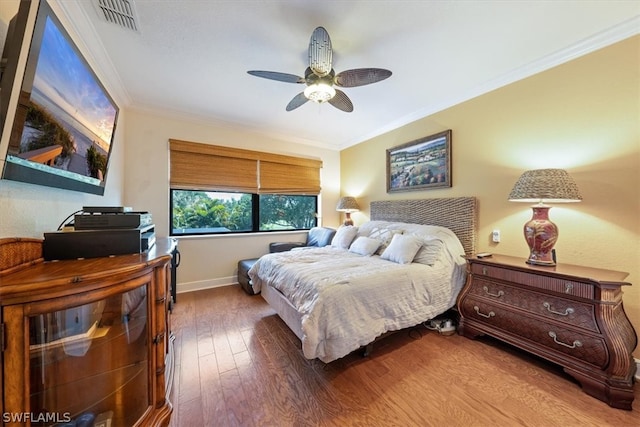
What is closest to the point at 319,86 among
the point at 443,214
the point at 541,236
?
the point at 443,214

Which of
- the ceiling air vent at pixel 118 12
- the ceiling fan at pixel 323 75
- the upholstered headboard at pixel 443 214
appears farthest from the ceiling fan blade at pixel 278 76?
the upholstered headboard at pixel 443 214

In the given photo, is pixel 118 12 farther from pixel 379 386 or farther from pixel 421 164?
pixel 421 164

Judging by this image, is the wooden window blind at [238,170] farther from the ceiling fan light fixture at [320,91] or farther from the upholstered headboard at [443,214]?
the ceiling fan light fixture at [320,91]

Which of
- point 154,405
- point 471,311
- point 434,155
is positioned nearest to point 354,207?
point 434,155

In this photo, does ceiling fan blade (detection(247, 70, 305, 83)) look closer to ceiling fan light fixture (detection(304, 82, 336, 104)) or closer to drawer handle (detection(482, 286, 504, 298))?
ceiling fan light fixture (detection(304, 82, 336, 104))

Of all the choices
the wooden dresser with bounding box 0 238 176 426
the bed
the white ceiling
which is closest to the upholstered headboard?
the bed

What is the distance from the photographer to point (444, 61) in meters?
2.10

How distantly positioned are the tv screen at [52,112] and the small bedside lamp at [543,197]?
2.97 metres

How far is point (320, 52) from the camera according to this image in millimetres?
1670

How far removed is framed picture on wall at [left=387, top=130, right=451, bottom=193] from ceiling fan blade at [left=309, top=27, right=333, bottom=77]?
1834 millimetres

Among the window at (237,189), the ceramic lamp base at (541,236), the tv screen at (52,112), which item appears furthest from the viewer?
the window at (237,189)

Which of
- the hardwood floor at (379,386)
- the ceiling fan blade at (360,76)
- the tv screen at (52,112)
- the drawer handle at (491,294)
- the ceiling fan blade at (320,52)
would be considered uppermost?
the ceiling fan blade at (320,52)

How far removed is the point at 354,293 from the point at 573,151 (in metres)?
2.21

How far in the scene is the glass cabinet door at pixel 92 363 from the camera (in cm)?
81
